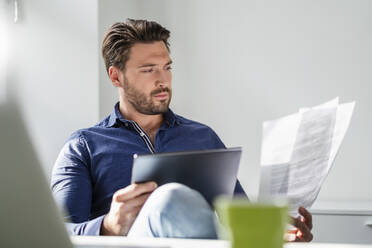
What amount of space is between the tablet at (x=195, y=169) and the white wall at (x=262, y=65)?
1.84 m

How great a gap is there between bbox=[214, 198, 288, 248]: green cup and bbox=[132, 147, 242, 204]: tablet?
0.65 metres

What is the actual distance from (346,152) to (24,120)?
2673mm

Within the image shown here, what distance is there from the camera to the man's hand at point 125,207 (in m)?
1.18

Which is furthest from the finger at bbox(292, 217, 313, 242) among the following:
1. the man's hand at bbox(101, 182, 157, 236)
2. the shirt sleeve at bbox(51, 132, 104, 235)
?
the shirt sleeve at bbox(51, 132, 104, 235)

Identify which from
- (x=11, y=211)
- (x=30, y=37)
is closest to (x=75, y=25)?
(x=30, y=37)

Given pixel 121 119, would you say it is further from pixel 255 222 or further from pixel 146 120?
pixel 255 222

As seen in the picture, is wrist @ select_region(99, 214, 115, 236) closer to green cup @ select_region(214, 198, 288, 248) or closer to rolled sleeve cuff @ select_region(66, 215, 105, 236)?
rolled sleeve cuff @ select_region(66, 215, 105, 236)

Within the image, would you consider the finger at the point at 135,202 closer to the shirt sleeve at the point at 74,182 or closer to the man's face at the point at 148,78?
the shirt sleeve at the point at 74,182

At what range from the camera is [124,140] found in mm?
1953

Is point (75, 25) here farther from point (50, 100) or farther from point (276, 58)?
point (276, 58)

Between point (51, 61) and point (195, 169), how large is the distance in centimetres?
201

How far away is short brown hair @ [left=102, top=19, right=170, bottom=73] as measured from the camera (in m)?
2.11

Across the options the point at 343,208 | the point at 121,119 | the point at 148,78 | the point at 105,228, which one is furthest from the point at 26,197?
the point at 343,208

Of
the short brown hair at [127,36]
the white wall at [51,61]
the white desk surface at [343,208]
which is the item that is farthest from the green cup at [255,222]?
the white wall at [51,61]
